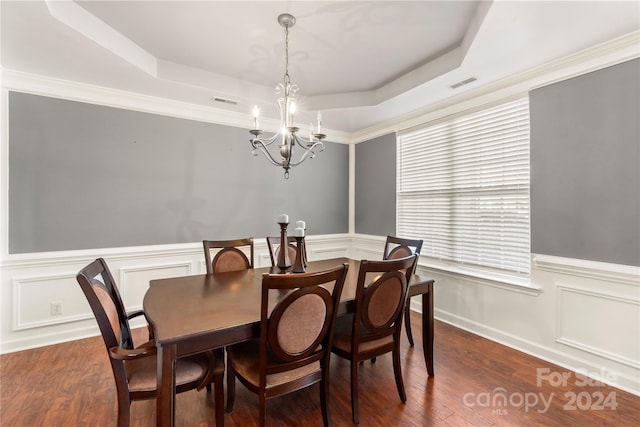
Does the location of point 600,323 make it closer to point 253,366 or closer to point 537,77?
point 537,77

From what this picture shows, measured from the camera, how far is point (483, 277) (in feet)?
9.88

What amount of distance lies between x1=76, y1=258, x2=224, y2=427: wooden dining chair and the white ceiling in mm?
1800

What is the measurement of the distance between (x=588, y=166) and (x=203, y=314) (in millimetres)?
2978

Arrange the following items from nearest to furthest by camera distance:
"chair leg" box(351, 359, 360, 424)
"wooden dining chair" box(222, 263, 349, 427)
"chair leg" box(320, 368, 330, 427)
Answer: "wooden dining chair" box(222, 263, 349, 427)
"chair leg" box(320, 368, 330, 427)
"chair leg" box(351, 359, 360, 424)

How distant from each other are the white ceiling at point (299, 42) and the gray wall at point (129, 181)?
1.31ft

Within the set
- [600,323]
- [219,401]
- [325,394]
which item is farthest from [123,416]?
[600,323]

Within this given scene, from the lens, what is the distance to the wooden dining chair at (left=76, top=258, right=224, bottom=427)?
4.57 ft

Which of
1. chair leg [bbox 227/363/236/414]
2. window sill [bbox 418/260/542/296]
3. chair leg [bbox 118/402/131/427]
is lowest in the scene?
chair leg [bbox 227/363/236/414]

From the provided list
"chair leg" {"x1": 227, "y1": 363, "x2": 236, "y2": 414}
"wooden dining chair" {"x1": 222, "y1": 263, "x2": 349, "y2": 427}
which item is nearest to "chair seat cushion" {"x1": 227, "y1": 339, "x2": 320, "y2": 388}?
"wooden dining chair" {"x1": 222, "y1": 263, "x2": 349, "y2": 427}

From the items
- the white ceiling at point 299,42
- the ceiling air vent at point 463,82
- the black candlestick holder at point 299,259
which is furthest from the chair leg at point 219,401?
the ceiling air vent at point 463,82

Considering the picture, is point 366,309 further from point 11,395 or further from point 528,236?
point 11,395

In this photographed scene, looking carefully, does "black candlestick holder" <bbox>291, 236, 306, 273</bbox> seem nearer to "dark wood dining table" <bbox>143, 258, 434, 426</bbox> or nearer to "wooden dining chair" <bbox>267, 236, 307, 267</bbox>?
"dark wood dining table" <bbox>143, 258, 434, 426</bbox>

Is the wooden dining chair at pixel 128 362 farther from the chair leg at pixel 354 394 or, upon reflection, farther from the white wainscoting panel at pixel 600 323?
the white wainscoting panel at pixel 600 323

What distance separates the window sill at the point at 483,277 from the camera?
2.72 m
